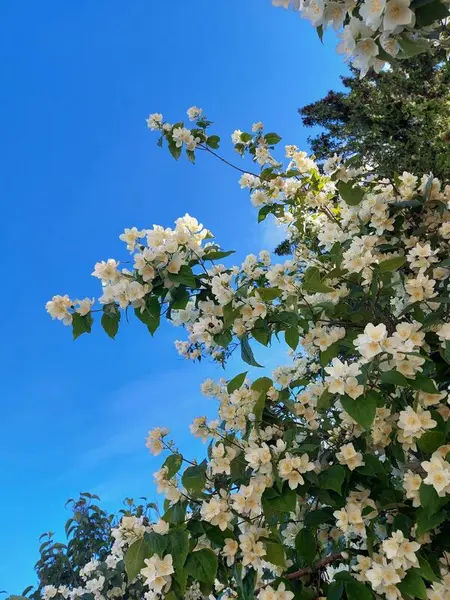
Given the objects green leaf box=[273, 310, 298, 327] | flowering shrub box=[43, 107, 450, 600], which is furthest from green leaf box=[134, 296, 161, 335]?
green leaf box=[273, 310, 298, 327]

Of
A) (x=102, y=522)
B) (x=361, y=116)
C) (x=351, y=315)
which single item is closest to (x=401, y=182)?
(x=351, y=315)

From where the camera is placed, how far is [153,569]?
5.16ft

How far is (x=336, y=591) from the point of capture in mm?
1633

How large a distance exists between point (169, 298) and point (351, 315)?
0.68 meters

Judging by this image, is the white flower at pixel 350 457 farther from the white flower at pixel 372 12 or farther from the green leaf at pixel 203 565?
the white flower at pixel 372 12

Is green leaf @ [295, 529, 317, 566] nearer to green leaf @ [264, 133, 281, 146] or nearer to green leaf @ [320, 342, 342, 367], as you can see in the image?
green leaf @ [320, 342, 342, 367]

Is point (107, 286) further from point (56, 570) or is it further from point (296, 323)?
point (56, 570)

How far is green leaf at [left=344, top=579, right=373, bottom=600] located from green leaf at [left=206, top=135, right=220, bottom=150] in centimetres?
220

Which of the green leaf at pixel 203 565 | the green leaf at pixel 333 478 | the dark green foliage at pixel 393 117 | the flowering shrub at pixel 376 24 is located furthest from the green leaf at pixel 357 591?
the dark green foliage at pixel 393 117

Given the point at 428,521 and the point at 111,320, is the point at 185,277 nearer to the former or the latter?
the point at 111,320

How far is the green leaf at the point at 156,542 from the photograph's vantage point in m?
1.53

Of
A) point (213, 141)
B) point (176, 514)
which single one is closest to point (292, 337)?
point (176, 514)

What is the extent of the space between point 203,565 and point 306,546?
41 centimetres

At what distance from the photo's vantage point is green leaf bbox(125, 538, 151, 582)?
159 centimetres
